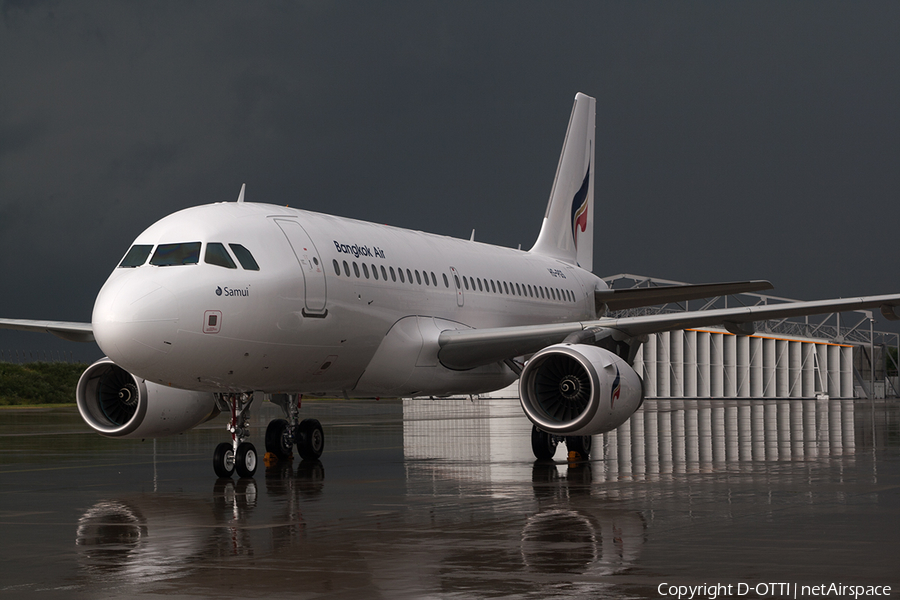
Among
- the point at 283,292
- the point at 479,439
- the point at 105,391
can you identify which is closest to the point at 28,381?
the point at 479,439

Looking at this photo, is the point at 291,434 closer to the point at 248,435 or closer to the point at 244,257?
the point at 248,435

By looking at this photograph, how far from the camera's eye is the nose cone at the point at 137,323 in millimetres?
12812

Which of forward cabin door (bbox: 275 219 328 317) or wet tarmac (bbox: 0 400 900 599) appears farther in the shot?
forward cabin door (bbox: 275 219 328 317)

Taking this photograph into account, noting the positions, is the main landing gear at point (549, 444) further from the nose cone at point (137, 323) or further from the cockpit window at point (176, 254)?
the nose cone at point (137, 323)

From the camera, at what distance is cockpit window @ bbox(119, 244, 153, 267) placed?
13.9 meters

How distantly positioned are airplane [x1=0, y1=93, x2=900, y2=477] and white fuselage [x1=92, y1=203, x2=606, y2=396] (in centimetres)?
2

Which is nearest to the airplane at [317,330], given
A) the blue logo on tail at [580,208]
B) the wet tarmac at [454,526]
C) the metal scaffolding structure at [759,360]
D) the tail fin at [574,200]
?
the wet tarmac at [454,526]

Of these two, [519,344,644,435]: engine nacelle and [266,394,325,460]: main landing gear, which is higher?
[519,344,644,435]: engine nacelle

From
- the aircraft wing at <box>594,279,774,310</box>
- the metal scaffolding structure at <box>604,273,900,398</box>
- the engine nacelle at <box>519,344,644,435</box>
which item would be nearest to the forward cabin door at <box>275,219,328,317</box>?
the engine nacelle at <box>519,344,644,435</box>

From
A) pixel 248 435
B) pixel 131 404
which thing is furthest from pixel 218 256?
pixel 131 404

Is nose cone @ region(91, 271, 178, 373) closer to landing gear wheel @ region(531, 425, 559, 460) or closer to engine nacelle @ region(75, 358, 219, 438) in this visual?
engine nacelle @ region(75, 358, 219, 438)

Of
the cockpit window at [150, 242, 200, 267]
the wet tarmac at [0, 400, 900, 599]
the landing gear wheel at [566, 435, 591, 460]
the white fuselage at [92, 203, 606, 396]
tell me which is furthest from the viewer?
the landing gear wheel at [566, 435, 591, 460]

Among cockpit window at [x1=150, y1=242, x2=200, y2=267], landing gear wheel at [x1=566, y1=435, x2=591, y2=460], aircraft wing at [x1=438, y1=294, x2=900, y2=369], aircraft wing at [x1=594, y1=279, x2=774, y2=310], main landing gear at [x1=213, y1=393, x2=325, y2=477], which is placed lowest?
landing gear wheel at [x1=566, y1=435, x2=591, y2=460]

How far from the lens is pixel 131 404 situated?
54.2 feet
